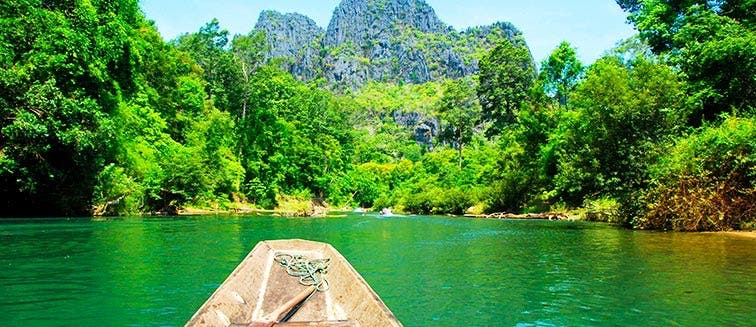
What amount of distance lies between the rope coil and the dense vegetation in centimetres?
1663

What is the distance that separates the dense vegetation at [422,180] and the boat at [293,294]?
658 inches

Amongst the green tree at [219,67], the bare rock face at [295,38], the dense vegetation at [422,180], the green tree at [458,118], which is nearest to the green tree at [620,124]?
the dense vegetation at [422,180]

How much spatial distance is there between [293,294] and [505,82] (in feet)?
168

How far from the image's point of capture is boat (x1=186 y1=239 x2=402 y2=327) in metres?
5.05

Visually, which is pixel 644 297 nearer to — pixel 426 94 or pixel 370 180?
pixel 370 180

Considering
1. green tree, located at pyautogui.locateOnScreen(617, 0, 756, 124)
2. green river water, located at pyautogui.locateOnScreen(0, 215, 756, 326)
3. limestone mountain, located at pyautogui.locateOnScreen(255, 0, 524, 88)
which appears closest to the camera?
green river water, located at pyautogui.locateOnScreen(0, 215, 756, 326)

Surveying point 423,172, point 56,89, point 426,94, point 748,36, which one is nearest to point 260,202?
point 423,172

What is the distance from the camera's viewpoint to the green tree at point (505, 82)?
54.2 meters

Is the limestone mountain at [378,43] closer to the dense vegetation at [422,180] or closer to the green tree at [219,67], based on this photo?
the green tree at [219,67]

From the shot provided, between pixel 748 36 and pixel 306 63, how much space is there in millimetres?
150740

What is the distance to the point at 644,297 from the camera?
8.29 m

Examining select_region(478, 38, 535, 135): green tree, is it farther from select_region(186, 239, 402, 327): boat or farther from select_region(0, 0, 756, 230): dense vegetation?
select_region(186, 239, 402, 327): boat

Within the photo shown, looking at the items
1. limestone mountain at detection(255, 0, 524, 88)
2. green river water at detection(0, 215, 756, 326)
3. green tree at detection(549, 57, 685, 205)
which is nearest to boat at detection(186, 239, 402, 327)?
green river water at detection(0, 215, 756, 326)

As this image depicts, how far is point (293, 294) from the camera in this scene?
252 inches
